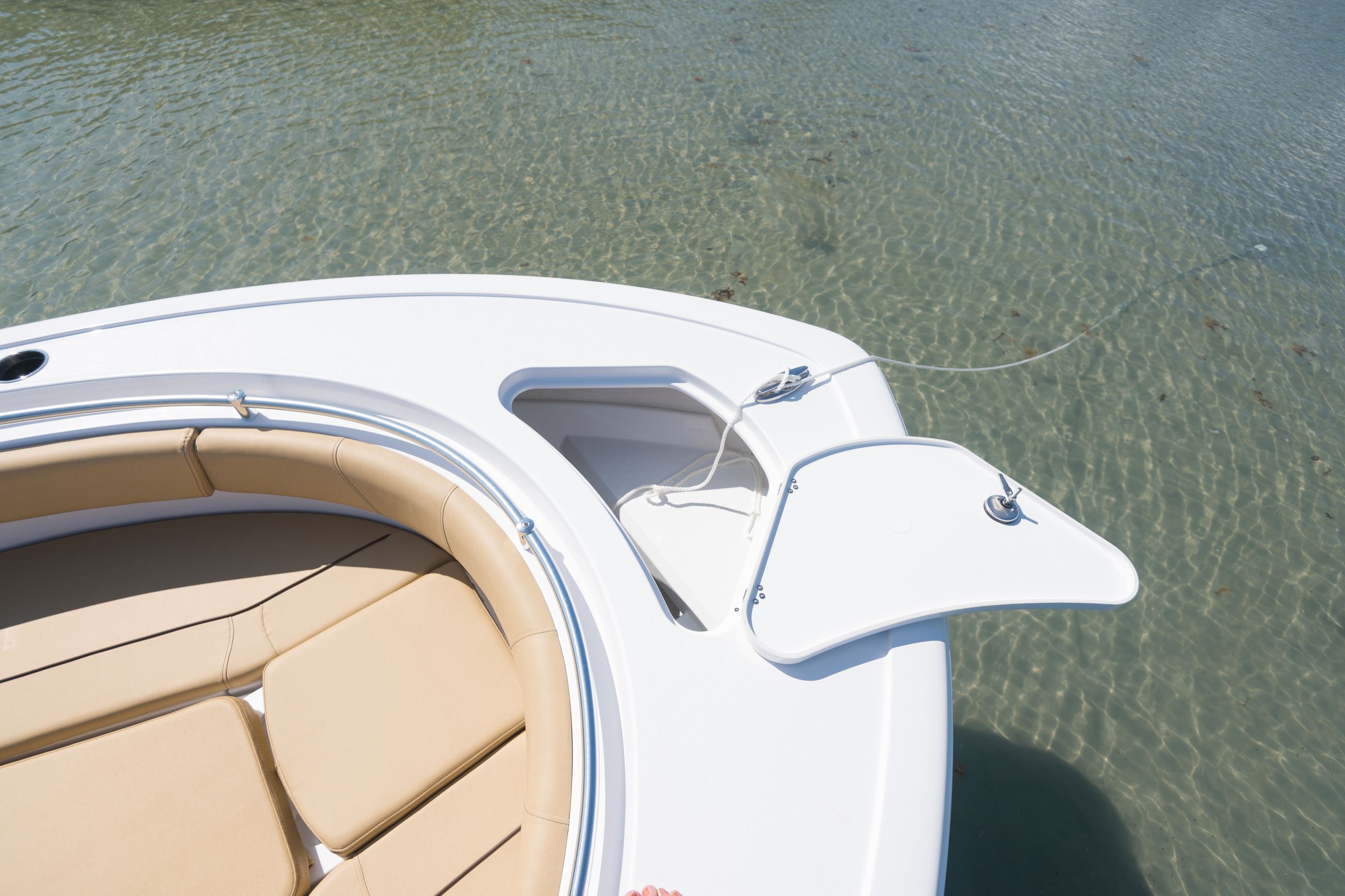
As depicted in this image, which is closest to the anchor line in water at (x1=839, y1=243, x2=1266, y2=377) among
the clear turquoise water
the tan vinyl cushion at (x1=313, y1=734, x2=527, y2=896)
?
the clear turquoise water

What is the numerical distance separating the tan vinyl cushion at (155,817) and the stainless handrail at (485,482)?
829mm

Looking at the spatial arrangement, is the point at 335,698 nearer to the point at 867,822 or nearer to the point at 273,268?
the point at 867,822

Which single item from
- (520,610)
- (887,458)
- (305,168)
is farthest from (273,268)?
(887,458)

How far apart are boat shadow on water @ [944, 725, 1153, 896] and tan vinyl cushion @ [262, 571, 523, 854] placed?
68.5 inches

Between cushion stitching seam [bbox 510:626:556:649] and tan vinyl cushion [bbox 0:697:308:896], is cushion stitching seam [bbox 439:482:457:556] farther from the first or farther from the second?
tan vinyl cushion [bbox 0:697:308:896]

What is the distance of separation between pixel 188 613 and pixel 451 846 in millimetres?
1088

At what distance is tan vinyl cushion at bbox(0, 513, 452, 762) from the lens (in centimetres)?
183

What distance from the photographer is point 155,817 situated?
165 cm

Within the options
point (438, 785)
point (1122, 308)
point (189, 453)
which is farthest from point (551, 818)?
point (1122, 308)

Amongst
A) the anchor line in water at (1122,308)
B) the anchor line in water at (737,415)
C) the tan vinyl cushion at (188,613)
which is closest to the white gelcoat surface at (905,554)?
the anchor line in water at (737,415)

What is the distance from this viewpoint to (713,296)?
4.26 meters

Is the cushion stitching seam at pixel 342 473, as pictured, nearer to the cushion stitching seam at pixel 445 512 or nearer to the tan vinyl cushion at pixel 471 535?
the tan vinyl cushion at pixel 471 535

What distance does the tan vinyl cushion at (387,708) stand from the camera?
5.58 feet

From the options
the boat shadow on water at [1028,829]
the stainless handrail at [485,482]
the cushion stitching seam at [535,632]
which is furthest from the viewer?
the boat shadow on water at [1028,829]
